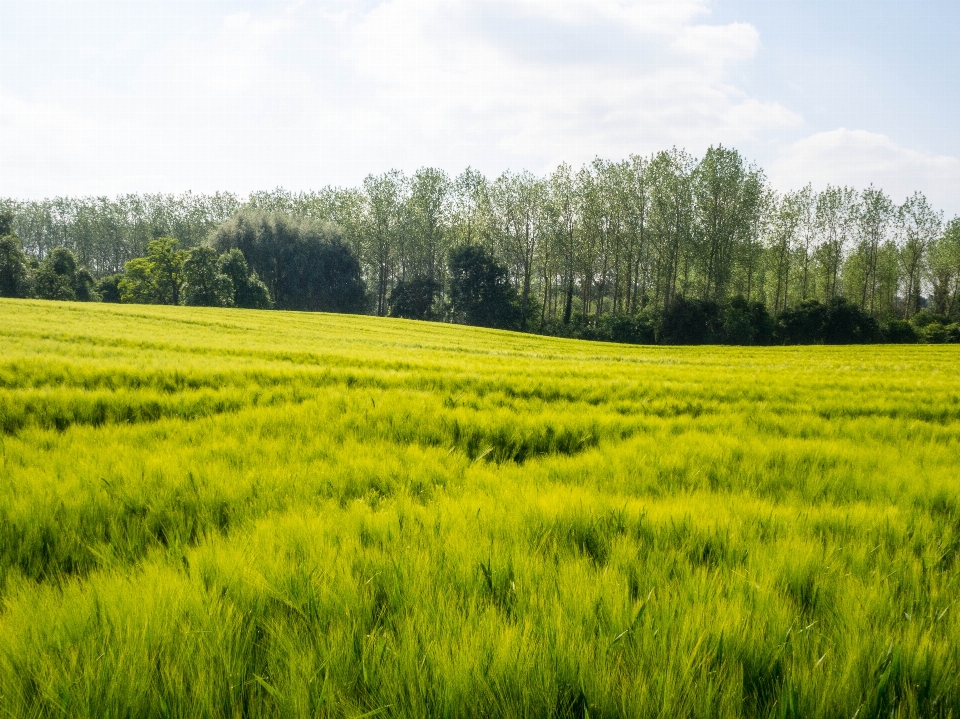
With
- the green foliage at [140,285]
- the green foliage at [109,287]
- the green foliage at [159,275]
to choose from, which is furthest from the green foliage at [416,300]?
the green foliage at [109,287]

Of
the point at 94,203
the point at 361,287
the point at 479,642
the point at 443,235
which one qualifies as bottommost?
the point at 479,642

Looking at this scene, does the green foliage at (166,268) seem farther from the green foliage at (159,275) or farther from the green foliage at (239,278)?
the green foliage at (239,278)

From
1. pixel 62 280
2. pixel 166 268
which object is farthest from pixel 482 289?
pixel 62 280

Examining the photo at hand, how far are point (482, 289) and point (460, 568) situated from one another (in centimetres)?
6309

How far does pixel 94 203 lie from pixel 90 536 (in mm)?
127339

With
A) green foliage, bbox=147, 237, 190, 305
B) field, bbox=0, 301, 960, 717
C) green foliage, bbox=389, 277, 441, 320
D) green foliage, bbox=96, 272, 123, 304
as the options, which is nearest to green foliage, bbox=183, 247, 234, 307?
green foliage, bbox=147, 237, 190, 305

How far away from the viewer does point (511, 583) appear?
1.78 m

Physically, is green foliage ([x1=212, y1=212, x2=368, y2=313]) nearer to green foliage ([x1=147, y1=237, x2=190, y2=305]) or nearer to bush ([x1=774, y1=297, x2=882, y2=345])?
green foliage ([x1=147, y1=237, x2=190, y2=305])

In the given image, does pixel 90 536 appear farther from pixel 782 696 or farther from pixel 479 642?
pixel 782 696

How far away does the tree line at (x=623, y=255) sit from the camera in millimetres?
51625

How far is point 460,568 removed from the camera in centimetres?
186

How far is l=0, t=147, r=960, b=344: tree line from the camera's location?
169ft

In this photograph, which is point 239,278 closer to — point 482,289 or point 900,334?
point 482,289

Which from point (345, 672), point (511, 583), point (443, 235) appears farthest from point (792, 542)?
point (443, 235)
